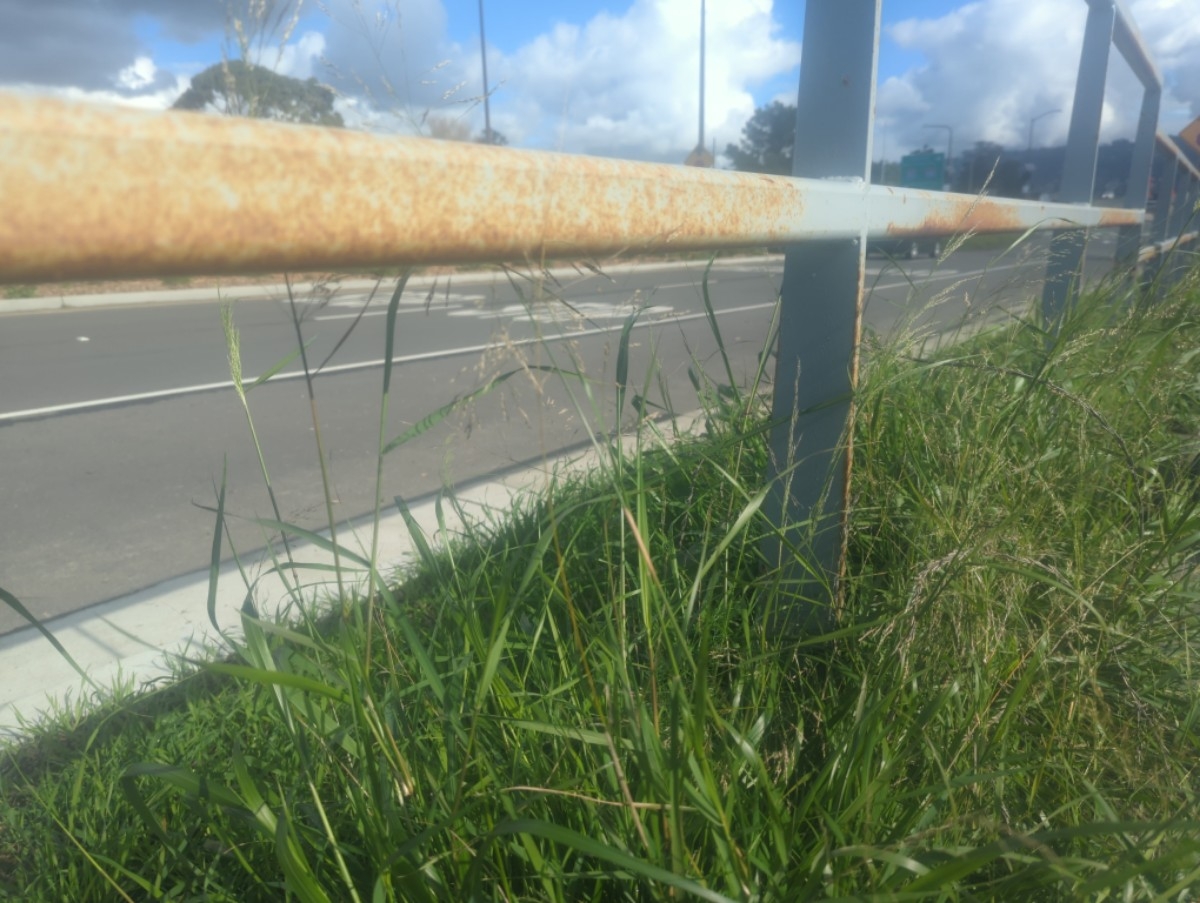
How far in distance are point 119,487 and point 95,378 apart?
11.7 ft

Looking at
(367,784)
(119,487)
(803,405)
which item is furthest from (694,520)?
(119,487)

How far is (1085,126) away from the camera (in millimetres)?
3479

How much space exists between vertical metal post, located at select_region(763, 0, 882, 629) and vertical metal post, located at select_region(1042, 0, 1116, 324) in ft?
6.63

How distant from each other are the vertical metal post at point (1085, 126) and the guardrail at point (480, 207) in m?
1.74

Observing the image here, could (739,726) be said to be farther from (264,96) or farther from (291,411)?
(291,411)

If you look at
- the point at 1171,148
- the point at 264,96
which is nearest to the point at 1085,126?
the point at 1171,148

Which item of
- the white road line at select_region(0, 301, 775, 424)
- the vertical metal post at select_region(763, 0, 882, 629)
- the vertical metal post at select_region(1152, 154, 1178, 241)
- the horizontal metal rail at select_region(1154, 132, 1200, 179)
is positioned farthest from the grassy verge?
the vertical metal post at select_region(1152, 154, 1178, 241)

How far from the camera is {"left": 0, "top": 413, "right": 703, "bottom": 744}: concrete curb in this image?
2.11 metres

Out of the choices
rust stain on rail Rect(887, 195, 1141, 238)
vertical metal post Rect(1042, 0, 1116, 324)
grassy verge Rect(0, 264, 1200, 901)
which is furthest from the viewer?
vertical metal post Rect(1042, 0, 1116, 324)

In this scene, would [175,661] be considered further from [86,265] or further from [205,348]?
[205,348]

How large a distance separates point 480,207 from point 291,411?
5362mm

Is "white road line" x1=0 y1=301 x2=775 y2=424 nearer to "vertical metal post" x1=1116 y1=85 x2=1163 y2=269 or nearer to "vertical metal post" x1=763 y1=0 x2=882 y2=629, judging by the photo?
"vertical metal post" x1=1116 y1=85 x2=1163 y2=269

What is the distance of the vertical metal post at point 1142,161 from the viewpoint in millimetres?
4309

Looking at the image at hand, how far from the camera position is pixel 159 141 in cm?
60
